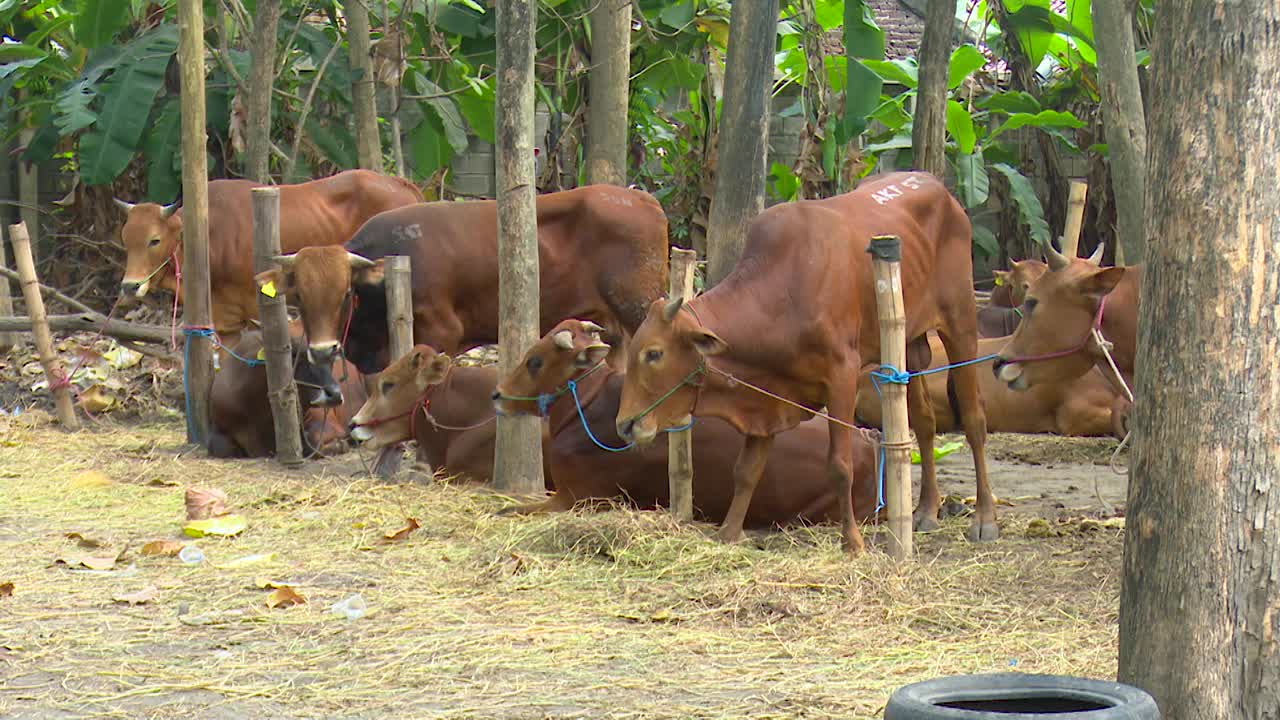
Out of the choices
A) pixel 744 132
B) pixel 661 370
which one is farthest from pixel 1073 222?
pixel 661 370

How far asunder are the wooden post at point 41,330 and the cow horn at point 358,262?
3.02 meters

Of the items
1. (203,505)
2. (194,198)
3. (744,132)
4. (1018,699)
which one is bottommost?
(203,505)

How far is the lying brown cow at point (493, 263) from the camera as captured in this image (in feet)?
34.1

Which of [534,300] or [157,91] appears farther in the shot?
[157,91]

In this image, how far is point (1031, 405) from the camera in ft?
37.3

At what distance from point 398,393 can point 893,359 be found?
141 inches

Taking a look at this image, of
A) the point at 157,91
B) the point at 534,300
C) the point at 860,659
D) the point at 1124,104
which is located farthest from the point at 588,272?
the point at 157,91

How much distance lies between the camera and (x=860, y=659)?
18.3ft

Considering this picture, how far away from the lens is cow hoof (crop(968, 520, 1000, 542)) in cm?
794

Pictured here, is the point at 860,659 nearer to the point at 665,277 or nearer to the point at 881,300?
the point at 881,300

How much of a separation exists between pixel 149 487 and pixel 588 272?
3.12 m

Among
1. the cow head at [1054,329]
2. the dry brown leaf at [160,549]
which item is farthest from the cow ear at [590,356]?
the dry brown leaf at [160,549]

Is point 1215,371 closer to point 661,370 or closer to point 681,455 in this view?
point 661,370

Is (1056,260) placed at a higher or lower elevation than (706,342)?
higher
